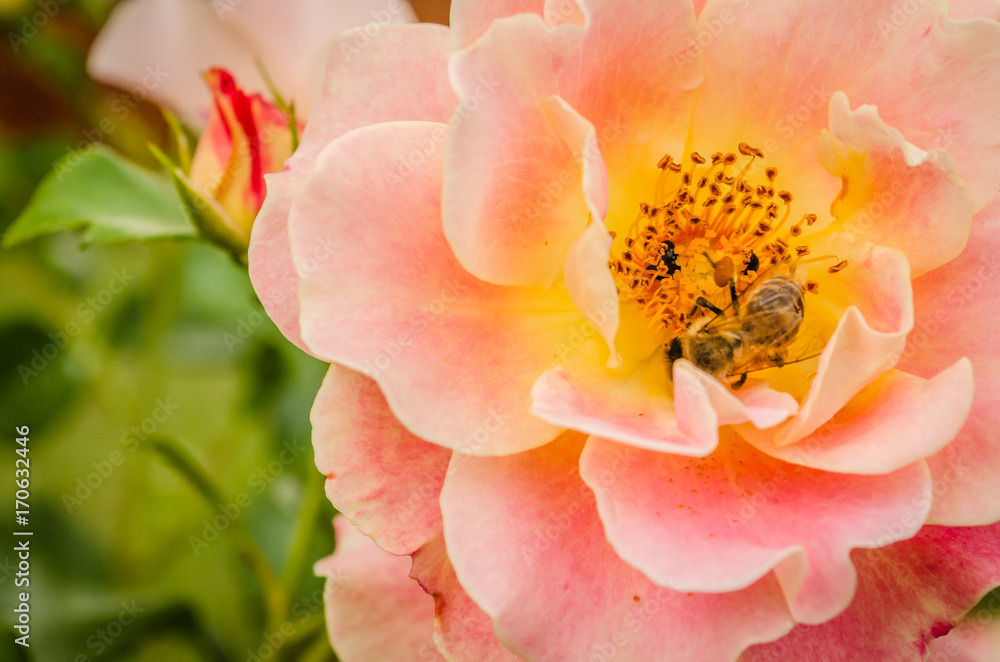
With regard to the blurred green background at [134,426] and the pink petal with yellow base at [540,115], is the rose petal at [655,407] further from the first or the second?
the blurred green background at [134,426]

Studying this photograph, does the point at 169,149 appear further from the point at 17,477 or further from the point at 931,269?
the point at 931,269

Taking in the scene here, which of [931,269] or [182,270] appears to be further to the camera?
[182,270]

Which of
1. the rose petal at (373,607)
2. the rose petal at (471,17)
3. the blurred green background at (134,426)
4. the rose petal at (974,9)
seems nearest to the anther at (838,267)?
the rose petal at (974,9)

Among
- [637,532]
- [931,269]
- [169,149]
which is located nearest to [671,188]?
[931,269]

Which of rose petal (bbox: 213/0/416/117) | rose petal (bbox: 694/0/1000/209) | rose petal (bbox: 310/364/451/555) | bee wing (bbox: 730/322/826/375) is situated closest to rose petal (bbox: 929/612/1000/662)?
bee wing (bbox: 730/322/826/375)

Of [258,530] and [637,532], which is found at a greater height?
[637,532]

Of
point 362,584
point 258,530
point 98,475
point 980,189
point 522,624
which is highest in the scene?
point 980,189

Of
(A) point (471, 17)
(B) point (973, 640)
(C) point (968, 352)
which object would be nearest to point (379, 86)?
(A) point (471, 17)

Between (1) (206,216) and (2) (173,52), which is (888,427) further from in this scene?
(2) (173,52)
